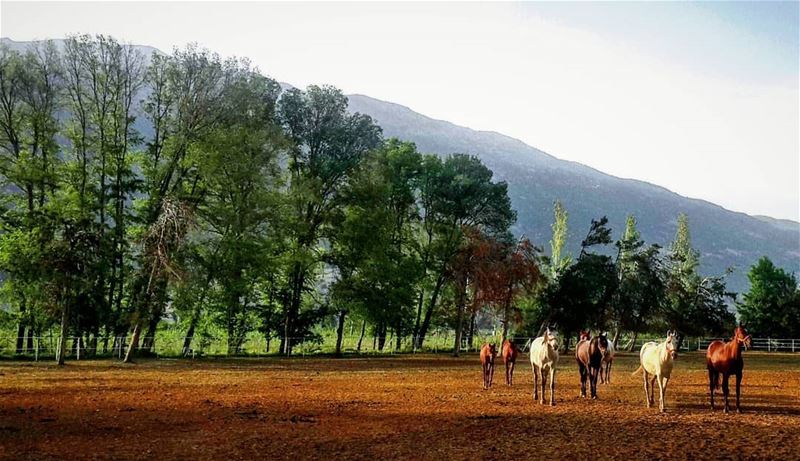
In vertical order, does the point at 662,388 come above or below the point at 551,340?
below

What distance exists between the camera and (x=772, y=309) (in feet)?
254

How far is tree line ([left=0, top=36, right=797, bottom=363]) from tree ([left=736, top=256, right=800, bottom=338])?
3391 cm

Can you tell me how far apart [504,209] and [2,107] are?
126 ft

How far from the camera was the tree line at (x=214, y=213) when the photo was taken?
1373 inches

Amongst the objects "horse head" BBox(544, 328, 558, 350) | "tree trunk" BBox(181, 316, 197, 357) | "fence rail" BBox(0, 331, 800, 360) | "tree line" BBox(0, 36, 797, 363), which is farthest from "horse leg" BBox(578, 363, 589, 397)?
"fence rail" BBox(0, 331, 800, 360)

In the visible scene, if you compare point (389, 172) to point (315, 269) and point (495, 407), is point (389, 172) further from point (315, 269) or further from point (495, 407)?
point (495, 407)

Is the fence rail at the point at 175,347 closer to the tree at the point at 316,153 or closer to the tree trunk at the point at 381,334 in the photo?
the tree trunk at the point at 381,334

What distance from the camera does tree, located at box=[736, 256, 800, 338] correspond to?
7594 centimetres

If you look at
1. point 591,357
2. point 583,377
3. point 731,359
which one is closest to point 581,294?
point 583,377

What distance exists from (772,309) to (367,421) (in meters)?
77.5

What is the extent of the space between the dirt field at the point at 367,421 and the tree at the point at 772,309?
58730 millimetres

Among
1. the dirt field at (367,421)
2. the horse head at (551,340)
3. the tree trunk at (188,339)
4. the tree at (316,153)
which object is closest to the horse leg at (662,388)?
the dirt field at (367,421)

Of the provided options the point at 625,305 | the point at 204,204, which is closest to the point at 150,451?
the point at 204,204

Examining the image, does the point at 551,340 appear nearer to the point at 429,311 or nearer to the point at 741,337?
the point at 741,337
